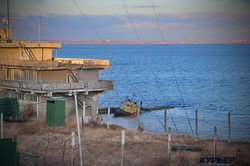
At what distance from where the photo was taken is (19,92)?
44.7 m

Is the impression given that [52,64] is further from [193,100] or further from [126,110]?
[193,100]

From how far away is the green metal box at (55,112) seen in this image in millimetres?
37312

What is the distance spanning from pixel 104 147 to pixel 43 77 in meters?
17.3

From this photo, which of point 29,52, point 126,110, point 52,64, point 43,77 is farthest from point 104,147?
point 126,110

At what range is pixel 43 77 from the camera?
43.8m

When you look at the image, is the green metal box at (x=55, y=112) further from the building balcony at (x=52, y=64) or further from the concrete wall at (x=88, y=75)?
the concrete wall at (x=88, y=75)

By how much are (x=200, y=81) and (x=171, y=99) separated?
136ft

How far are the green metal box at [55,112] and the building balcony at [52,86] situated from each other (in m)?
3.69

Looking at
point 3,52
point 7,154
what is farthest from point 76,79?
point 7,154

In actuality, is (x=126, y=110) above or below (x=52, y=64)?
below

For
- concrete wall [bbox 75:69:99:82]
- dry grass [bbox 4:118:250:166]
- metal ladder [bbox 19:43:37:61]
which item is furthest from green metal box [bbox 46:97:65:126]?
metal ladder [bbox 19:43:37:61]

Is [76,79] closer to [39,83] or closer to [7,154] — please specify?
[39,83]

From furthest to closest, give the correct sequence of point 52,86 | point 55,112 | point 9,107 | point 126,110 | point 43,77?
point 126,110, point 43,77, point 52,86, point 9,107, point 55,112

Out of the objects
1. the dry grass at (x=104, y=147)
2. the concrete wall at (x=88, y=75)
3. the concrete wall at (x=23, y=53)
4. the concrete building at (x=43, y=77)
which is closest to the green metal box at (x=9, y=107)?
the concrete building at (x=43, y=77)
